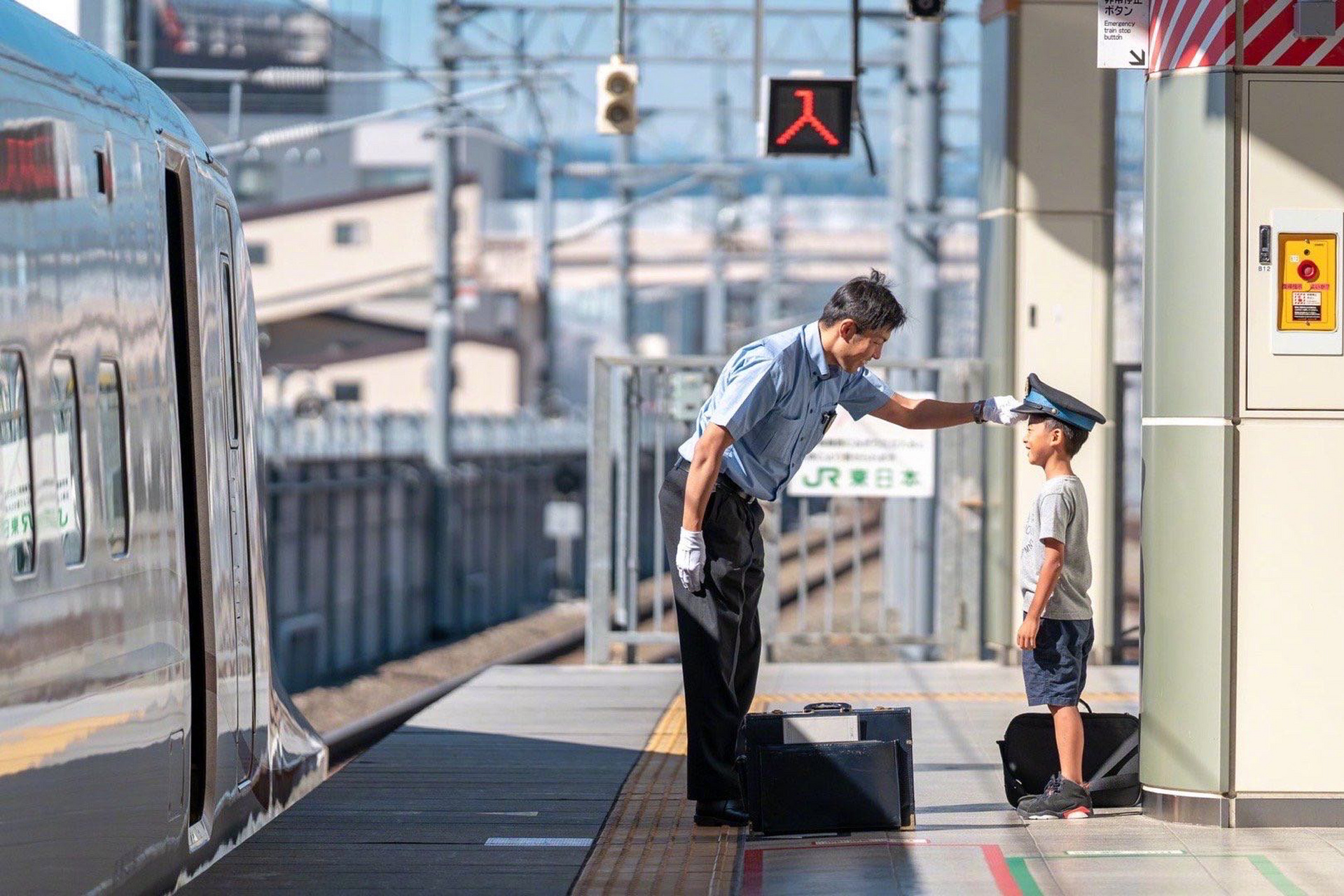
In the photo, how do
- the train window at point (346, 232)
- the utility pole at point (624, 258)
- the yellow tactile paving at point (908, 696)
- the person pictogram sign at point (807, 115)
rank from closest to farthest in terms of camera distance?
the yellow tactile paving at point (908, 696)
the person pictogram sign at point (807, 115)
the utility pole at point (624, 258)
the train window at point (346, 232)

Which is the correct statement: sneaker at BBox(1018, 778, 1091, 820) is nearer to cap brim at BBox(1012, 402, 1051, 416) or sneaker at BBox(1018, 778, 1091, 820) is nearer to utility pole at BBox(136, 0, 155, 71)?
cap brim at BBox(1012, 402, 1051, 416)

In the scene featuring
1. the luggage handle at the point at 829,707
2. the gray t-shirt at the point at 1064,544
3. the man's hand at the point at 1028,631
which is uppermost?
the gray t-shirt at the point at 1064,544

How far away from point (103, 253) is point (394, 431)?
24141 millimetres

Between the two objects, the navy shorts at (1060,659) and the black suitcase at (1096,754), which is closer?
the navy shorts at (1060,659)

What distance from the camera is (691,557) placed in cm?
595

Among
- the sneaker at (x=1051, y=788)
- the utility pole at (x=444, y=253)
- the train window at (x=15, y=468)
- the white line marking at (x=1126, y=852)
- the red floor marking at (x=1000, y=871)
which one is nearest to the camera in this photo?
the train window at (x=15, y=468)

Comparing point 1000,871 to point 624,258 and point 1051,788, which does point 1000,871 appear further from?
point 624,258

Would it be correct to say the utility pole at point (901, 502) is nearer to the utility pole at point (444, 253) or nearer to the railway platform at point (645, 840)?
the railway platform at point (645, 840)

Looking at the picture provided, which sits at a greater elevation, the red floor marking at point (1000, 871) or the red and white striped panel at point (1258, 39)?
the red and white striped panel at point (1258, 39)

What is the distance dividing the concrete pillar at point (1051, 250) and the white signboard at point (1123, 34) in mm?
3970

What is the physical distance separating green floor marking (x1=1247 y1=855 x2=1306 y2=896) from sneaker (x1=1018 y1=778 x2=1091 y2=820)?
73 centimetres

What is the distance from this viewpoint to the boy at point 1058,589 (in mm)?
6059

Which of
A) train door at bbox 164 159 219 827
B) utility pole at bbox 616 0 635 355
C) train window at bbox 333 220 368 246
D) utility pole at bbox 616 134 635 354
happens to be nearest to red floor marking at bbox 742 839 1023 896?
train door at bbox 164 159 219 827

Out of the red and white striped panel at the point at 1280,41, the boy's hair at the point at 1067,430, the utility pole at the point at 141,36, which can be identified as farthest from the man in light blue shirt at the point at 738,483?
the utility pole at the point at 141,36
